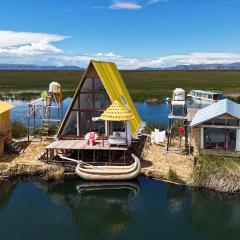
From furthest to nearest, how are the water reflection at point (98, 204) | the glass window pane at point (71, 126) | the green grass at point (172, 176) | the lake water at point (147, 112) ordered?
the lake water at point (147, 112) < the glass window pane at point (71, 126) < the green grass at point (172, 176) < the water reflection at point (98, 204)

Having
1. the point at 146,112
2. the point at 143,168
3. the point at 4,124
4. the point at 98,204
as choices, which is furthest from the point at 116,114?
the point at 146,112

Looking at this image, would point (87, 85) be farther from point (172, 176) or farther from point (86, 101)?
point (172, 176)

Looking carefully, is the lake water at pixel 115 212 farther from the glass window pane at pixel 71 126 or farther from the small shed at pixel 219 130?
the glass window pane at pixel 71 126

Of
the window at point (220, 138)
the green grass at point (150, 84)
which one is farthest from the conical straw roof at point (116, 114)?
the green grass at point (150, 84)

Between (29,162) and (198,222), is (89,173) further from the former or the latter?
(198,222)

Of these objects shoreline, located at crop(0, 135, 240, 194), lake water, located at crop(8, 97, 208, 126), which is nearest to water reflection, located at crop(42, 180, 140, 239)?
shoreline, located at crop(0, 135, 240, 194)
